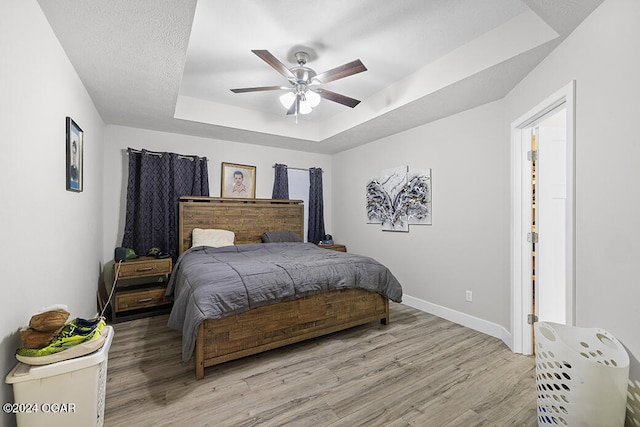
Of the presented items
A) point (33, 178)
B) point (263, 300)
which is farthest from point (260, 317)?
point (33, 178)

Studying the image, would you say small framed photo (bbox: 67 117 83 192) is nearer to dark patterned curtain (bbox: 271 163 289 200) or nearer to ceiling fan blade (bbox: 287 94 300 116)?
ceiling fan blade (bbox: 287 94 300 116)

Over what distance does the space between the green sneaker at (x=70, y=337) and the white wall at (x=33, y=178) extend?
10cm

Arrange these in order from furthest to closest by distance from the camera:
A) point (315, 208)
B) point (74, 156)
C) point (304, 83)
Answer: point (315, 208) → point (304, 83) → point (74, 156)

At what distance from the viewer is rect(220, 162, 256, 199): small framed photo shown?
172 inches

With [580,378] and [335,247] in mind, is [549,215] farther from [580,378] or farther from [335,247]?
[335,247]

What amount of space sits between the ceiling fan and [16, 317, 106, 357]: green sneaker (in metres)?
2.02

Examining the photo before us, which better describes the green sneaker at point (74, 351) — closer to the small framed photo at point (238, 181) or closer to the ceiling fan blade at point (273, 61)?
the ceiling fan blade at point (273, 61)

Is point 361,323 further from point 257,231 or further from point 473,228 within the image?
point 257,231

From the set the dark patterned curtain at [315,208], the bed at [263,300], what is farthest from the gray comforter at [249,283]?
the dark patterned curtain at [315,208]

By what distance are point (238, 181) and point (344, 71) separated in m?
2.77

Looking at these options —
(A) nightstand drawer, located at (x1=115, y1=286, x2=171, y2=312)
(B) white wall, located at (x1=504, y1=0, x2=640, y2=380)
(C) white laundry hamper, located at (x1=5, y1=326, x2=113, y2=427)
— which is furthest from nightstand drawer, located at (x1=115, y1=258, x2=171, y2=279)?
(B) white wall, located at (x1=504, y1=0, x2=640, y2=380)

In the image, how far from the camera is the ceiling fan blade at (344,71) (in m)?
2.13

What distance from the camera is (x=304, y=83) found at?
2.60 metres

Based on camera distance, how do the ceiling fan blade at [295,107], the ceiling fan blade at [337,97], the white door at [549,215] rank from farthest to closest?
the ceiling fan blade at [295,107]
the ceiling fan blade at [337,97]
the white door at [549,215]
